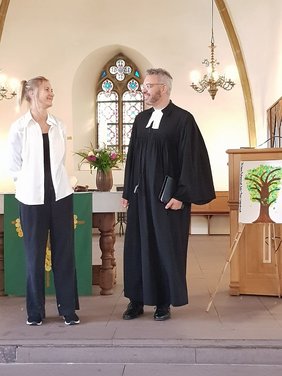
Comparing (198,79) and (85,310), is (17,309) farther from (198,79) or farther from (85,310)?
(198,79)

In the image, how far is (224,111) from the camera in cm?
1104

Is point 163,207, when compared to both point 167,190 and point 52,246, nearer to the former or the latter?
point 167,190

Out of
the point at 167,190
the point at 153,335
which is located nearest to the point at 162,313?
the point at 153,335

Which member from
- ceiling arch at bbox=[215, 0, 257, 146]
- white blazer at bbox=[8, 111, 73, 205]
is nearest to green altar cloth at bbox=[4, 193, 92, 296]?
white blazer at bbox=[8, 111, 73, 205]

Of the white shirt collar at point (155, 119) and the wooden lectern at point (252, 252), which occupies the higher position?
the white shirt collar at point (155, 119)

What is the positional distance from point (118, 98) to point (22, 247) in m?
7.68

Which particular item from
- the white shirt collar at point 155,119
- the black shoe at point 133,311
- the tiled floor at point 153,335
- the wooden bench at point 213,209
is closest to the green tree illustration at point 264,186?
the tiled floor at point 153,335

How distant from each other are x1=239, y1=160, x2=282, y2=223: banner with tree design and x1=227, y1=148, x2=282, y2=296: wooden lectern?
23 centimetres

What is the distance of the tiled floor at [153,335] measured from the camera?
3254mm

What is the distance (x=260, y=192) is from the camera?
4324 millimetres

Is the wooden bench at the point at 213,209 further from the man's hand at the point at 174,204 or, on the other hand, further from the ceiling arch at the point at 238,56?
the man's hand at the point at 174,204

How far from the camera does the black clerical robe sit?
3.77 meters

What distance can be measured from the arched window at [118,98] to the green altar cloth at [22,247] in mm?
7215

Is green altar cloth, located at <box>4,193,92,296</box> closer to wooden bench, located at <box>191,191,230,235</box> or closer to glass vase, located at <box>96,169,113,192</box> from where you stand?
glass vase, located at <box>96,169,113,192</box>
